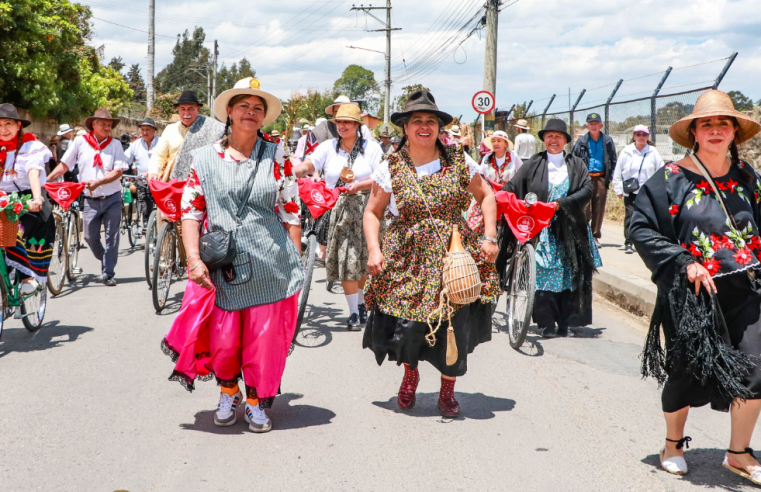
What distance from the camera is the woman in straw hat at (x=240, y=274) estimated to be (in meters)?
4.54

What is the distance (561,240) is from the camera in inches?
291

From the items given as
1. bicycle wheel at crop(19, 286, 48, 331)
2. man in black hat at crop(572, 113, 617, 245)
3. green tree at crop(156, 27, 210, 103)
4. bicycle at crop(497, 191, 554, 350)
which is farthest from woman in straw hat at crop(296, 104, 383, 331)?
green tree at crop(156, 27, 210, 103)

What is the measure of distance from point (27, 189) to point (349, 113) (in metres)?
3.23

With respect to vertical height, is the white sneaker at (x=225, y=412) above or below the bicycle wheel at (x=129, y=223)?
below

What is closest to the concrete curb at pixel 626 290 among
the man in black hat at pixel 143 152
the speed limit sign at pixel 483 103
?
the man in black hat at pixel 143 152

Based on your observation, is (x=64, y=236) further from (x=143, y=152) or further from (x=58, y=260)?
(x=143, y=152)

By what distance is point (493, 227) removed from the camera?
4.96 m

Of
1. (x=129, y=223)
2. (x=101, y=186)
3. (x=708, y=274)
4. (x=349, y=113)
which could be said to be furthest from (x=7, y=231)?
(x=129, y=223)

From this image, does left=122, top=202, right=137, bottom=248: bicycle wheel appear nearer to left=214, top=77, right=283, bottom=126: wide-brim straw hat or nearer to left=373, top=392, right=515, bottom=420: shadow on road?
left=214, top=77, right=283, bottom=126: wide-brim straw hat

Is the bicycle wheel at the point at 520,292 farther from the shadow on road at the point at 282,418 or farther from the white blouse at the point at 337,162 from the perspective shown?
the shadow on road at the point at 282,418

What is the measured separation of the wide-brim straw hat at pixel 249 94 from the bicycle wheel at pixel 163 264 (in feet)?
10.9

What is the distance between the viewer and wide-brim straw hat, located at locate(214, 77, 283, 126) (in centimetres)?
459

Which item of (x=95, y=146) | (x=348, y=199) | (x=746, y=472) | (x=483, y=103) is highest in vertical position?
(x=483, y=103)

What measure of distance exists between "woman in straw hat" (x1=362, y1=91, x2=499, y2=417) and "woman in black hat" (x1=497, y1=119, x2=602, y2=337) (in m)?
2.48
